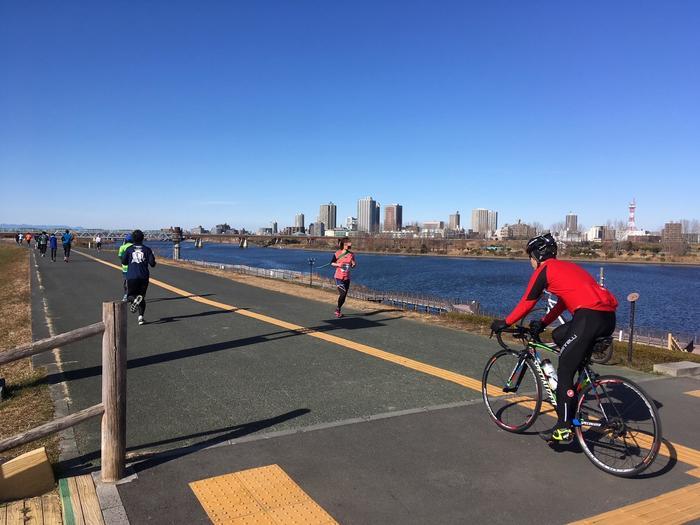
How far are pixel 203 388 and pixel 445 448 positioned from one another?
9.92 ft

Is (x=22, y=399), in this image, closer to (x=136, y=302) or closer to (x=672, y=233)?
(x=136, y=302)

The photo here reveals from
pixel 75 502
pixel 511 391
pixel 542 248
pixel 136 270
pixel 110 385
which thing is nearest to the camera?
pixel 75 502

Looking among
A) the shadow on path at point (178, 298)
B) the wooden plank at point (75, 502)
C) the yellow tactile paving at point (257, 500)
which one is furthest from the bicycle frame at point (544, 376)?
the shadow on path at point (178, 298)

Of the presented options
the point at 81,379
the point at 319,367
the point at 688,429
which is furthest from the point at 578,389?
the point at 81,379

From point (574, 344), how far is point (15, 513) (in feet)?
13.7

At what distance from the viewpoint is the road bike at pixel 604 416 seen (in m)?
3.85

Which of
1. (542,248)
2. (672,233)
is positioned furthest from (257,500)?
(672,233)

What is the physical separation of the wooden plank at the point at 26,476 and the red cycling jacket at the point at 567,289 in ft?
12.2

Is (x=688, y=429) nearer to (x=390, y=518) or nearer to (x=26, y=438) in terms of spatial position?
(x=390, y=518)

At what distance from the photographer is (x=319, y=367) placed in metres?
6.96

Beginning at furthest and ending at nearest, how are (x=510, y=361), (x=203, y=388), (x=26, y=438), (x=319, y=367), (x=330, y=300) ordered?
(x=330, y=300), (x=319, y=367), (x=203, y=388), (x=510, y=361), (x=26, y=438)

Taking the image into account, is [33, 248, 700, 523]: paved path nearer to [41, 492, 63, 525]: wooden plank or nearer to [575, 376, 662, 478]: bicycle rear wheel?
[575, 376, 662, 478]: bicycle rear wheel

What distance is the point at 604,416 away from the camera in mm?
4102

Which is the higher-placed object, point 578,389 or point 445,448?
point 578,389
